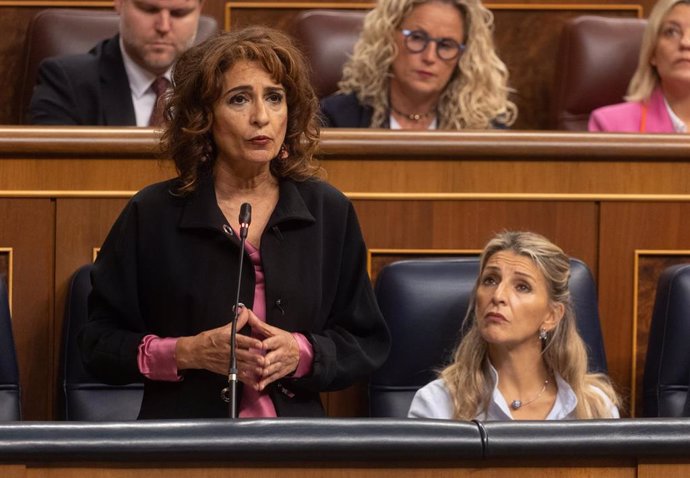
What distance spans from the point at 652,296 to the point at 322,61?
829 millimetres

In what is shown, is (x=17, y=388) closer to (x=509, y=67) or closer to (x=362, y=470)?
(x=362, y=470)

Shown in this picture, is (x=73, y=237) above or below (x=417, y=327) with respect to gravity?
above

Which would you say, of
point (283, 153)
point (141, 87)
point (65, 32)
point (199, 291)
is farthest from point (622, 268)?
point (65, 32)

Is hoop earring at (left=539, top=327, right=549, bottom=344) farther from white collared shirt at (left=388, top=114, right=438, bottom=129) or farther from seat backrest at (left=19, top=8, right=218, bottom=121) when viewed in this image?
seat backrest at (left=19, top=8, right=218, bottom=121)

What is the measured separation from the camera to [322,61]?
7.84 ft

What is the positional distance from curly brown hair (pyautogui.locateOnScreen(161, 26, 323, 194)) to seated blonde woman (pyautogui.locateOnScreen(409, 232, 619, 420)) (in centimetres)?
32

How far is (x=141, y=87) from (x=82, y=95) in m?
0.10

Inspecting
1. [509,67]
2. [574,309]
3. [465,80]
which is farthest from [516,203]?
[509,67]

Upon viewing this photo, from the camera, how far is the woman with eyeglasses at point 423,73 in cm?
215

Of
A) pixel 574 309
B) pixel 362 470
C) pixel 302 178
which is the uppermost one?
pixel 302 178

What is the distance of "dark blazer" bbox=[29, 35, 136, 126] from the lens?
6.68ft

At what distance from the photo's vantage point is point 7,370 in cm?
160

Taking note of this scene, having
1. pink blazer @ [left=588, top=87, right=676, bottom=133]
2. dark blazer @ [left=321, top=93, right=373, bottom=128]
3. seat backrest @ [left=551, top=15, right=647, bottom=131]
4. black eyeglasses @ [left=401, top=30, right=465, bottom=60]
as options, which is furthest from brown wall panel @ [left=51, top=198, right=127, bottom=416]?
seat backrest @ [left=551, top=15, right=647, bottom=131]

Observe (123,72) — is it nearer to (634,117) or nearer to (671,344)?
(634,117)
